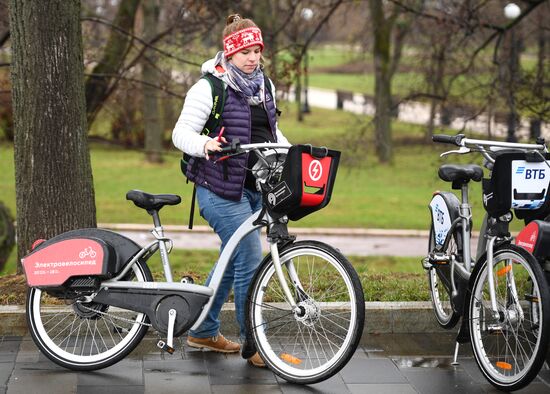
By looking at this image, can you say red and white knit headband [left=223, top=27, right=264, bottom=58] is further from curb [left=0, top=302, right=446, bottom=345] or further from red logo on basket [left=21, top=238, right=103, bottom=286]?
curb [left=0, top=302, right=446, bottom=345]

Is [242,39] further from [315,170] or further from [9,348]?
[9,348]

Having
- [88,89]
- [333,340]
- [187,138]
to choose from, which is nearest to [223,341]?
[333,340]

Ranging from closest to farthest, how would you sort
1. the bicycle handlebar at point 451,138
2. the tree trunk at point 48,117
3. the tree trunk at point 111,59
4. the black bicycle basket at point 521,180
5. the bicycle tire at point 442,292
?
the black bicycle basket at point 521,180 < the bicycle handlebar at point 451,138 < the bicycle tire at point 442,292 < the tree trunk at point 48,117 < the tree trunk at point 111,59

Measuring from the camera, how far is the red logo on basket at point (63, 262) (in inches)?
216

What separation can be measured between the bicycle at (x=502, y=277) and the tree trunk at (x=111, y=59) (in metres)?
6.91

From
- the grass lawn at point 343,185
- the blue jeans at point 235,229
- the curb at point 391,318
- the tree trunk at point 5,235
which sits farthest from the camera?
the grass lawn at point 343,185

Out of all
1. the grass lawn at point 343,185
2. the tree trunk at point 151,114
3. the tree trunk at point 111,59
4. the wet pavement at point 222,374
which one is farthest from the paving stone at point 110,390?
the tree trunk at point 151,114

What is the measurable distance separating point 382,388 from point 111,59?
297 inches

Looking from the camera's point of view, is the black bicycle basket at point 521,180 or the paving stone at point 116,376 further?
the paving stone at point 116,376

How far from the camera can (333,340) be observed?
565 cm

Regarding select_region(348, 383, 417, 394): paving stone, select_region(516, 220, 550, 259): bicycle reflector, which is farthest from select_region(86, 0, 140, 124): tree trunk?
select_region(516, 220, 550, 259): bicycle reflector

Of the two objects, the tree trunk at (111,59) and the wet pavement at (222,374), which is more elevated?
the tree trunk at (111,59)

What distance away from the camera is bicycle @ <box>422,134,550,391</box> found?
510 cm

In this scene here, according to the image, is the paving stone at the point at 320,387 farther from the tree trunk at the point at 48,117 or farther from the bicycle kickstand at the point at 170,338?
the tree trunk at the point at 48,117
